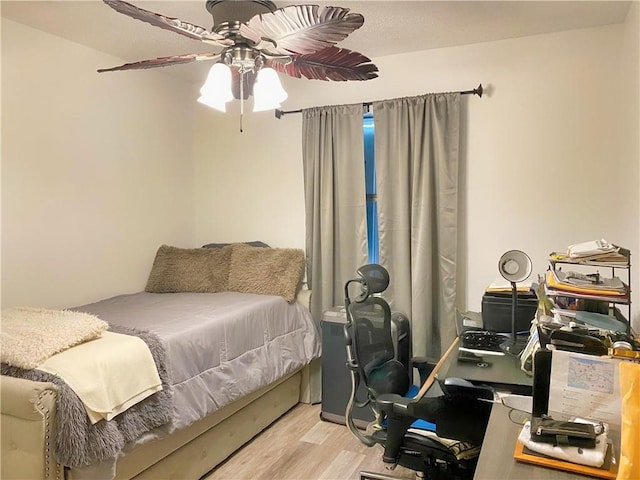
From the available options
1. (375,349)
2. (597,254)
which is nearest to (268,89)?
(375,349)

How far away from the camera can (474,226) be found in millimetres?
3156

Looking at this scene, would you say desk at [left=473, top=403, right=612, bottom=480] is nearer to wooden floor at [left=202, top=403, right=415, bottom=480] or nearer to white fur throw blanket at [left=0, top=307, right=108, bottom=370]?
wooden floor at [left=202, top=403, right=415, bottom=480]

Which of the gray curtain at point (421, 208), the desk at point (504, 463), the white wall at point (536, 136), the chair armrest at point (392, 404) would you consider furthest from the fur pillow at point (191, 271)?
the desk at point (504, 463)

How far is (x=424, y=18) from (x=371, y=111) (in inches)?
31.7

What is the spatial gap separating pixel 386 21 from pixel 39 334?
241 centimetres

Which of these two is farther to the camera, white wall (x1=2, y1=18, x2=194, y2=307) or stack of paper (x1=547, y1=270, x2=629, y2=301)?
white wall (x1=2, y1=18, x2=194, y2=307)

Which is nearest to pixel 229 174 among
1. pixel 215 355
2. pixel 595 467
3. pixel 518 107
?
pixel 215 355

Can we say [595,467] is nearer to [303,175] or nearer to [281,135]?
[303,175]

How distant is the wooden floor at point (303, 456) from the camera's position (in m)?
2.62

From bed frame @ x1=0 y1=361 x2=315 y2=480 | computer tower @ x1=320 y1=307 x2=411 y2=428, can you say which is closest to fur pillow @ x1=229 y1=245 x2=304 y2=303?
computer tower @ x1=320 y1=307 x2=411 y2=428

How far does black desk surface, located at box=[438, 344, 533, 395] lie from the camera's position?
176 cm

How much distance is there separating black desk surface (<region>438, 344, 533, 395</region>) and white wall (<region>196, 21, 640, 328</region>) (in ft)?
3.01

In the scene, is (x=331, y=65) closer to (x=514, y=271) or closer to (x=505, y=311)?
(x=514, y=271)

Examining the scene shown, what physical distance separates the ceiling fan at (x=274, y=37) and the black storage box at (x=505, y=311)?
133cm
